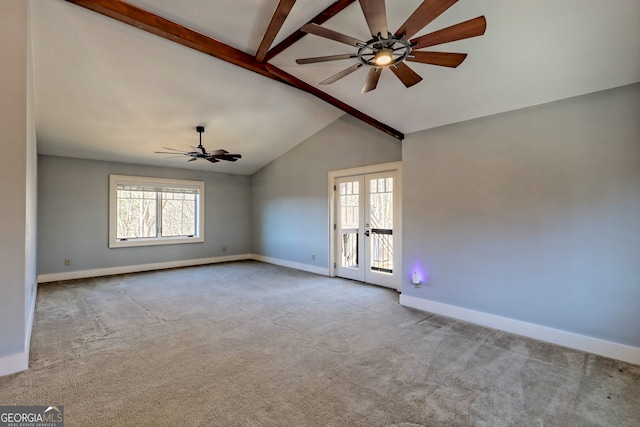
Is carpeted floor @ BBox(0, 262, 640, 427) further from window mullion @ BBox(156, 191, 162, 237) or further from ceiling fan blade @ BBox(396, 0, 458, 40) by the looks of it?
window mullion @ BBox(156, 191, 162, 237)

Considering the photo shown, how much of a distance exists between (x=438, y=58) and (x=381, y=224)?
131 inches

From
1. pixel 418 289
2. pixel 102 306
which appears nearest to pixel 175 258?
pixel 102 306

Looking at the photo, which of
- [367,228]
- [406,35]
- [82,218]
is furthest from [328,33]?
[82,218]

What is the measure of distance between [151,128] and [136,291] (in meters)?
2.77

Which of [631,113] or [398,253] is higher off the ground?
[631,113]

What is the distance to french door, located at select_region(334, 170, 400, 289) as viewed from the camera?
513 cm

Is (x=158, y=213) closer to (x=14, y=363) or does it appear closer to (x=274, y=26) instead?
(x=14, y=363)

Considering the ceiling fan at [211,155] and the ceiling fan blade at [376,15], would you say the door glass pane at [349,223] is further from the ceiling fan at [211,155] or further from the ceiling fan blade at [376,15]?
the ceiling fan blade at [376,15]

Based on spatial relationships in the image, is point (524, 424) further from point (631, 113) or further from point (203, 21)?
point (203, 21)

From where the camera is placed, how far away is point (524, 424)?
1.87 meters

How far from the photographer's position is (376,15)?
181cm

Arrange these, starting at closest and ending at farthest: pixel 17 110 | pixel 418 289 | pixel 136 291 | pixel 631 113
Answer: pixel 17 110, pixel 631 113, pixel 418 289, pixel 136 291

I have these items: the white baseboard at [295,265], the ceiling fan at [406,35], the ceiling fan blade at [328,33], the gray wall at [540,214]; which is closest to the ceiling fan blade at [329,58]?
the ceiling fan at [406,35]

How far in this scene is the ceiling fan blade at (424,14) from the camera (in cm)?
168
